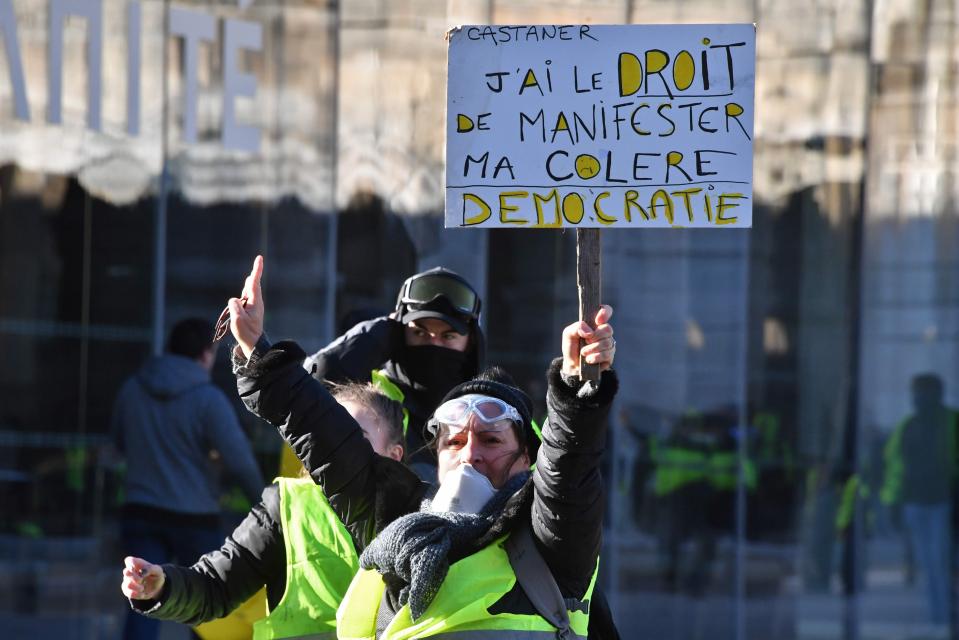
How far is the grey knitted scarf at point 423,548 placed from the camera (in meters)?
3.00

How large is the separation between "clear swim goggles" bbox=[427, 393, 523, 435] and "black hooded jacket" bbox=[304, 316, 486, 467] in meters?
0.91

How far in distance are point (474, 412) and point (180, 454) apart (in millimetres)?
3448

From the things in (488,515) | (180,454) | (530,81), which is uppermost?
(530,81)

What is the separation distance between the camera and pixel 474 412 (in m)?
3.35

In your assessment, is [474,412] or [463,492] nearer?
[463,492]

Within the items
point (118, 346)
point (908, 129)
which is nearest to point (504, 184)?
point (118, 346)

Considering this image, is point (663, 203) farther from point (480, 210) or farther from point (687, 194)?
point (480, 210)

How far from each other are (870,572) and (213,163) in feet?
12.4

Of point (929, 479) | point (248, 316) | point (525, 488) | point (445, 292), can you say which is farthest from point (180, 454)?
point (929, 479)

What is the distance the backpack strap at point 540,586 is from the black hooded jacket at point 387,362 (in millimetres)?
1252

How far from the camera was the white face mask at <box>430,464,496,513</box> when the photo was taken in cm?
318

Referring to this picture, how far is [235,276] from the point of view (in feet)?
25.7

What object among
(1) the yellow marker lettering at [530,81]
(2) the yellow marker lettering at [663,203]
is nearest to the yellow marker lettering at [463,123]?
(1) the yellow marker lettering at [530,81]

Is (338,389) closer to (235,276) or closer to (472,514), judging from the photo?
(472,514)
